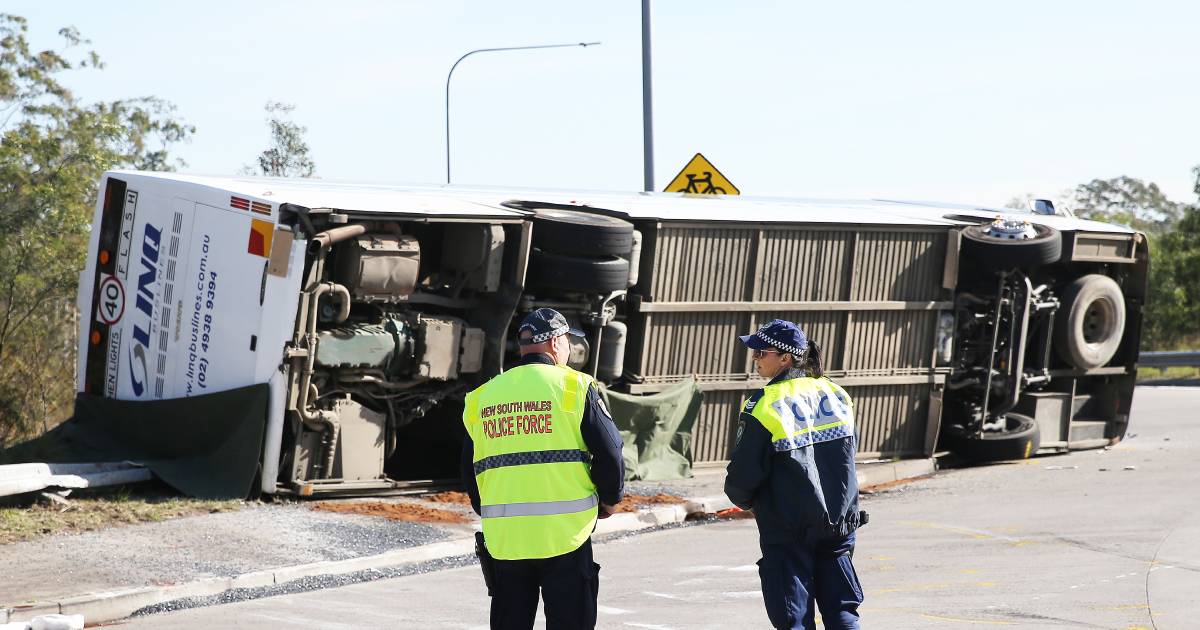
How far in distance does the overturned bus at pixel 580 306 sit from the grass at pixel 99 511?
69 cm

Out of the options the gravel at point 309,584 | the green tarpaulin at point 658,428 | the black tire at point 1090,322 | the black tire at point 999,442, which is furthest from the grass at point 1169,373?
the gravel at point 309,584

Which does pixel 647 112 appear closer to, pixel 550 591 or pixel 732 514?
pixel 732 514

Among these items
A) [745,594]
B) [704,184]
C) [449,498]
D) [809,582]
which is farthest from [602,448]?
[704,184]

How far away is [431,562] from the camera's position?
979cm

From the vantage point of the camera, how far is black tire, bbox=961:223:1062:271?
572 inches

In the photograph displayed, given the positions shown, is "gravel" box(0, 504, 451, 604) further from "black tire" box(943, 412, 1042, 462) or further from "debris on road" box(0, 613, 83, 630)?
"black tire" box(943, 412, 1042, 462)

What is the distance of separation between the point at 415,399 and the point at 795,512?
252 inches

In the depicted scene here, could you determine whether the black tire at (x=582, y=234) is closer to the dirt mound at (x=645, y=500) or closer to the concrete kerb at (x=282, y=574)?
the dirt mound at (x=645, y=500)

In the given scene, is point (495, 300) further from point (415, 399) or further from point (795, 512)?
point (795, 512)

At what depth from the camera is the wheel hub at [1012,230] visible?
48.2 ft

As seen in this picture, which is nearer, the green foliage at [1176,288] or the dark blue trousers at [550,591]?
the dark blue trousers at [550,591]

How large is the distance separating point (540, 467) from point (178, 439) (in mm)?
6552

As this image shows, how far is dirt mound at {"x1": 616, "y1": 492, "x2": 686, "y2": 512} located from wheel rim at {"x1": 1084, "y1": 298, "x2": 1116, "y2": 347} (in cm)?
588

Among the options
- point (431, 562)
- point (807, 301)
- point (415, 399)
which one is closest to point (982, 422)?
point (807, 301)
